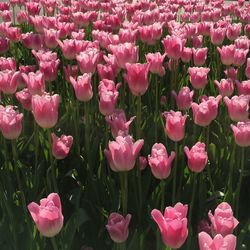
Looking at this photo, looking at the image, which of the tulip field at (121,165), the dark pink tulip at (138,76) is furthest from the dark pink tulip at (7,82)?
the dark pink tulip at (138,76)

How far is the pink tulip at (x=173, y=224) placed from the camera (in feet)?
4.90

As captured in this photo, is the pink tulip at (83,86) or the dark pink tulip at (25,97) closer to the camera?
the pink tulip at (83,86)

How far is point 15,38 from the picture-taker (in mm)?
4277

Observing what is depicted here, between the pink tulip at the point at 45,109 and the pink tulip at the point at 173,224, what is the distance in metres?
0.88

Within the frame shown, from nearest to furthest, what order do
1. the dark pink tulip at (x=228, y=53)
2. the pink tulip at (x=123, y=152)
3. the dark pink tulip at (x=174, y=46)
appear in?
the pink tulip at (x=123, y=152), the dark pink tulip at (x=174, y=46), the dark pink tulip at (x=228, y=53)

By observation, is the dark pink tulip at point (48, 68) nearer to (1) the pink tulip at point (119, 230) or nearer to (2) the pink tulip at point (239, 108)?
(2) the pink tulip at point (239, 108)

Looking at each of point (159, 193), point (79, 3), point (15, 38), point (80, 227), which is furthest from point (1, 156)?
point (79, 3)

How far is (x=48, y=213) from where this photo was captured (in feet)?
5.15

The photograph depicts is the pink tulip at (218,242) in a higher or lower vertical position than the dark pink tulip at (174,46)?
higher

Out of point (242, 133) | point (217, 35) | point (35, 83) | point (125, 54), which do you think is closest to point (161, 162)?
point (242, 133)

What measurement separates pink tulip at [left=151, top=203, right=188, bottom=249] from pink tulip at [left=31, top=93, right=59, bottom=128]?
0.88 m

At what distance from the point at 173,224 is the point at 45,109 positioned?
93cm

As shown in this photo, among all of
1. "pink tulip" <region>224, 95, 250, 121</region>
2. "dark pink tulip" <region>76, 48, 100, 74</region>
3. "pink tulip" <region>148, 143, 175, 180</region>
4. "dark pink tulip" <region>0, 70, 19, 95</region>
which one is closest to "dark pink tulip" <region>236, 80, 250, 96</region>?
"pink tulip" <region>224, 95, 250, 121</region>

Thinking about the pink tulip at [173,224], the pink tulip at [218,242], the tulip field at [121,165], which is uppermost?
the pink tulip at [218,242]
